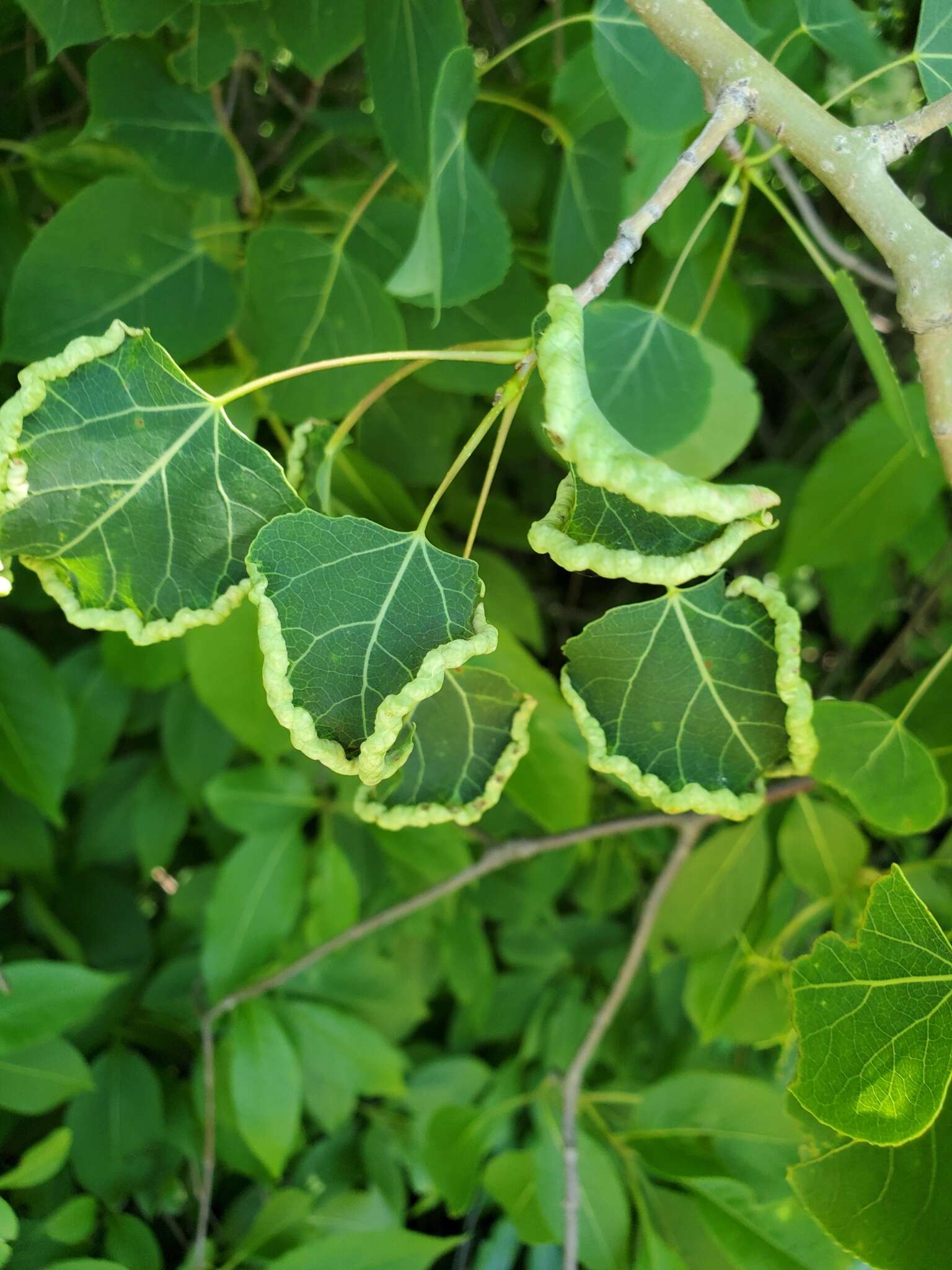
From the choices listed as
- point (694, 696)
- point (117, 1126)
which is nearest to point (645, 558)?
point (694, 696)

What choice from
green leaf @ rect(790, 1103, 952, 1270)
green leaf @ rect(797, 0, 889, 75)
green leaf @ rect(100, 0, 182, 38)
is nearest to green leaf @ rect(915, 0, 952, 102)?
green leaf @ rect(797, 0, 889, 75)

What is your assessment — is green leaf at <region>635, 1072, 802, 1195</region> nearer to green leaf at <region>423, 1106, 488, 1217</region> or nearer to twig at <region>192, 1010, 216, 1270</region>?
green leaf at <region>423, 1106, 488, 1217</region>

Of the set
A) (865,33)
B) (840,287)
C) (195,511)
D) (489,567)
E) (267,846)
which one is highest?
(865,33)

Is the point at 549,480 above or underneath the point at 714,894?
above

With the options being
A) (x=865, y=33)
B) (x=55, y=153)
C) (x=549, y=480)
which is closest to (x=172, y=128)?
(x=55, y=153)

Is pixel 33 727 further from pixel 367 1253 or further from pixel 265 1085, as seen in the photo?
pixel 367 1253

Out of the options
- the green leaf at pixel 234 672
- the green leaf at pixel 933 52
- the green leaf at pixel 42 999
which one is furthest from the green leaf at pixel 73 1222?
the green leaf at pixel 933 52

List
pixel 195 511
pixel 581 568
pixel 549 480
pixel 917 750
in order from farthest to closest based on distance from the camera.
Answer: pixel 549 480, pixel 917 750, pixel 195 511, pixel 581 568

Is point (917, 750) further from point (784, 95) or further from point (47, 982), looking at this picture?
point (47, 982)
